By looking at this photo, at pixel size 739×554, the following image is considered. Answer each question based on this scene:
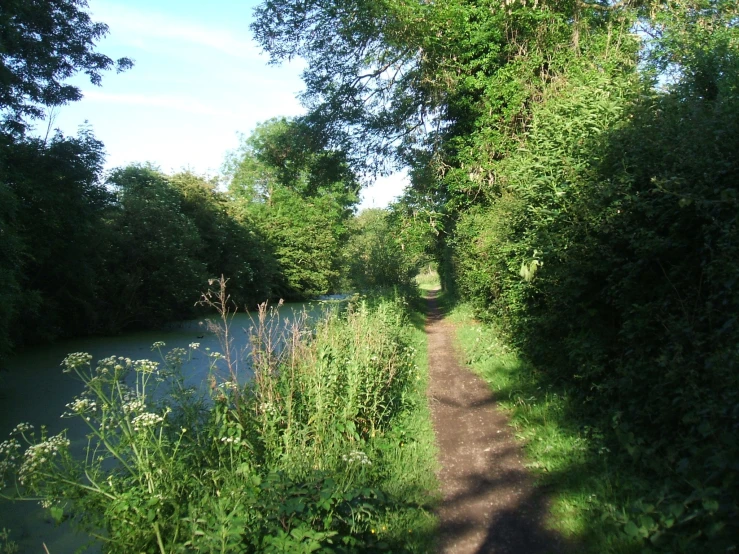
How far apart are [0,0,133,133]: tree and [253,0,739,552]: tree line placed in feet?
28.6

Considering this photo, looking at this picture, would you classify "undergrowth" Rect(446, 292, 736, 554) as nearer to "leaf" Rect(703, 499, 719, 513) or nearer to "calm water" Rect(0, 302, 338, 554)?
"leaf" Rect(703, 499, 719, 513)

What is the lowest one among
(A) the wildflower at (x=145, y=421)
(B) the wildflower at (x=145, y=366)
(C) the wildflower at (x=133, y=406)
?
(A) the wildflower at (x=145, y=421)

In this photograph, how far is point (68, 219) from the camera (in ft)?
52.9

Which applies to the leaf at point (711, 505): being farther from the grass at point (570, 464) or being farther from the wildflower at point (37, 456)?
the wildflower at point (37, 456)

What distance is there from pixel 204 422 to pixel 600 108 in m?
6.20

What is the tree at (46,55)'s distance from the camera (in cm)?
1537

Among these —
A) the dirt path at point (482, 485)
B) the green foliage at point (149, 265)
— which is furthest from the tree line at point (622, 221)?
the green foliage at point (149, 265)

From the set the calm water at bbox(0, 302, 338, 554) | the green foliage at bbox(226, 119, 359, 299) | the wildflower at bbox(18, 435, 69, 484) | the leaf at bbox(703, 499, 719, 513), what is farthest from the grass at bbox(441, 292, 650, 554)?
the green foliage at bbox(226, 119, 359, 299)

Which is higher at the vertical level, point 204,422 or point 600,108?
point 600,108

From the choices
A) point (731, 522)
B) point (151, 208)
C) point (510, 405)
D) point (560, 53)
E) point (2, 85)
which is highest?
point (560, 53)

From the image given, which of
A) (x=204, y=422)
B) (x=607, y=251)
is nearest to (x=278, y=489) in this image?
(x=204, y=422)

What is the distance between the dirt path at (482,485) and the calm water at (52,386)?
2.43 m

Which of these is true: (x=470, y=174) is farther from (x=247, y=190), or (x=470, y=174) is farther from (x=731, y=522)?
(x=247, y=190)

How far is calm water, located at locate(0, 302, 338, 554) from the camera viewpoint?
557cm
